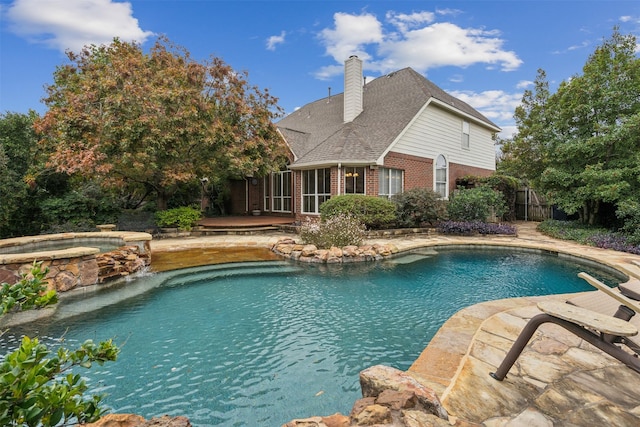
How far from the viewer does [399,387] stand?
212cm

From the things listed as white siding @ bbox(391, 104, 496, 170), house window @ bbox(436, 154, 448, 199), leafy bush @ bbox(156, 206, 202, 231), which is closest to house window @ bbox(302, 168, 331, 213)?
white siding @ bbox(391, 104, 496, 170)

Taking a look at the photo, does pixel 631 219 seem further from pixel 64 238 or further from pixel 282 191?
pixel 64 238

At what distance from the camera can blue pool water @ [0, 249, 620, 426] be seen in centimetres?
279

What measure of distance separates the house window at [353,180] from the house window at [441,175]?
5.00 metres

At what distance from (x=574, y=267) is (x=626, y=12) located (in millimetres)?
9983

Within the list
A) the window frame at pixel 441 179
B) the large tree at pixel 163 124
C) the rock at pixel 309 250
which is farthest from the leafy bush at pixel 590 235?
the large tree at pixel 163 124

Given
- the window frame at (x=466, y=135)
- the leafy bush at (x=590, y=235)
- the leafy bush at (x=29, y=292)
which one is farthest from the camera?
the window frame at (x=466, y=135)

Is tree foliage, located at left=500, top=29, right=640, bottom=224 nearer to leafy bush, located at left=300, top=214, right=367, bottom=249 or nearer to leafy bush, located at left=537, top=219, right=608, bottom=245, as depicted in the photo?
leafy bush, located at left=537, top=219, right=608, bottom=245

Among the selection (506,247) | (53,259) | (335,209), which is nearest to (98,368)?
(53,259)

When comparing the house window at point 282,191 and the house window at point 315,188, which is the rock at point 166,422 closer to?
the house window at point 315,188

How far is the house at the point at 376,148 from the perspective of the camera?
43.1ft

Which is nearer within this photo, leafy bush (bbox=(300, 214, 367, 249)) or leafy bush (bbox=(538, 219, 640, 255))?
leafy bush (bbox=(300, 214, 367, 249))

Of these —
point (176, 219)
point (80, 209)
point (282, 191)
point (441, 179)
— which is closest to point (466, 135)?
point (441, 179)

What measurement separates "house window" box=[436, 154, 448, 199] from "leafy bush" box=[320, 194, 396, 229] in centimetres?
524
